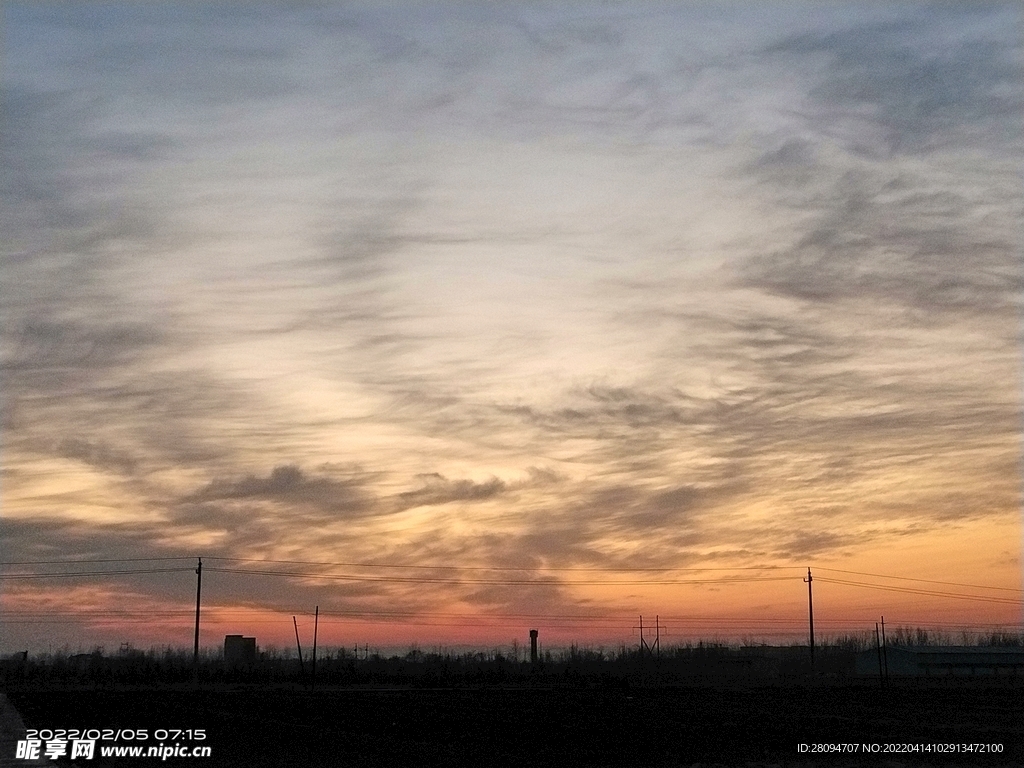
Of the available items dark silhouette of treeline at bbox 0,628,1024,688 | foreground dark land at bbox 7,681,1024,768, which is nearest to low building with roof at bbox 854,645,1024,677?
dark silhouette of treeline at bbox 0,628,1024,688

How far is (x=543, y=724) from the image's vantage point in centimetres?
4288

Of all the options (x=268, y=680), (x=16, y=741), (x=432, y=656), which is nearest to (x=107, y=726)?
(x=16, y=741)

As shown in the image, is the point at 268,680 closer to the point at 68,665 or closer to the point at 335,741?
the point at 68,665

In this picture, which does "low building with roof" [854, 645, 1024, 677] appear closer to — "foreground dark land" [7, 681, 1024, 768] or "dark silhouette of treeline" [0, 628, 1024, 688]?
"dark silhouette of treeline" [0, 628, 1024, 688]

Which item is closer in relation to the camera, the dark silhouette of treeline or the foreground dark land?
the foreground dark land

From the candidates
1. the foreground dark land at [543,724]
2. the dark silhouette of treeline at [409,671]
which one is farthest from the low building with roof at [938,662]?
the foreground dark land at [543,724]

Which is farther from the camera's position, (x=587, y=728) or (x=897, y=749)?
(x=587, y=728)

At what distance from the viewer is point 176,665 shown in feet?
338

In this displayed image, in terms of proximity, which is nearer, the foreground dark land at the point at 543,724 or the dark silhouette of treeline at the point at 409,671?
the foreground dark land at the point at 543,724

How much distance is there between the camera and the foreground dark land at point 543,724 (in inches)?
1268

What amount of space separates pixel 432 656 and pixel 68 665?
4963 cm

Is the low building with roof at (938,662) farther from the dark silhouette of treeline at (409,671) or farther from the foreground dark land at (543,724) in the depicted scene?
the foreground dark land at (543,724)

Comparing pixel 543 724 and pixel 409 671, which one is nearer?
pixel 543 724

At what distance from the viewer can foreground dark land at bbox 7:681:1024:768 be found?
32219 millimetres
